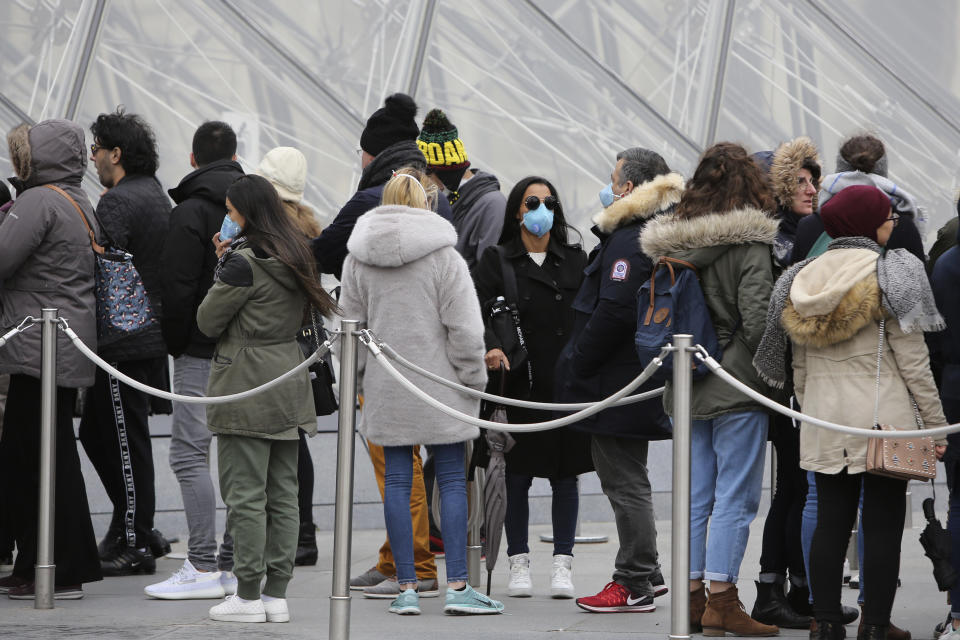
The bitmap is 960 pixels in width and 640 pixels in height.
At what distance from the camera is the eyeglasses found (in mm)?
5523

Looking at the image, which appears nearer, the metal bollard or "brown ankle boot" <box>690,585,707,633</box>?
the metal bollard

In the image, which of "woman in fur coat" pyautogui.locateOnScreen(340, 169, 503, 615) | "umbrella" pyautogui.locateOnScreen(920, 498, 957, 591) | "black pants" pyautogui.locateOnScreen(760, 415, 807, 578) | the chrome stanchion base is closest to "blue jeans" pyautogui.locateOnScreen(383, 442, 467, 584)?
"woman in fur coat" pyautogui.locateOnScreen(340, 169, 503, 615)

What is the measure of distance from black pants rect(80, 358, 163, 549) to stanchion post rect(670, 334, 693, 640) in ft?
8.54

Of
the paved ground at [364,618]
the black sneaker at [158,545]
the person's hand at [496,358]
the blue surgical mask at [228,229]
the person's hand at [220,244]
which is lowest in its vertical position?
the paved ground at [364,618]

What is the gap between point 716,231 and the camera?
15.3 ft

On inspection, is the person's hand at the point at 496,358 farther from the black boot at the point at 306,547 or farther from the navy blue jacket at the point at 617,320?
the black boot at the point at 306,547

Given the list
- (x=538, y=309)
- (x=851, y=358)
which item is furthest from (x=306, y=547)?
(x=851, y=358)

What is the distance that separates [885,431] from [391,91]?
6.03m

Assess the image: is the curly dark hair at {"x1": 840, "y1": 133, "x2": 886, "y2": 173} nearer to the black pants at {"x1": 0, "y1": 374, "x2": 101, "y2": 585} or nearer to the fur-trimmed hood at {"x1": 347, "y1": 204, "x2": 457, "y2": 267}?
the fur-trimmed hood at {"x1": 347, "y1": 204, "x2": 457, "y2": 267}

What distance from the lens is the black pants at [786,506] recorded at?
5.03 m

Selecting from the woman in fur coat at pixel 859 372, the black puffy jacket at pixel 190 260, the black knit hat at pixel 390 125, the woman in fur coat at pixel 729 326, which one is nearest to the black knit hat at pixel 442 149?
the black knit hat at pixel 390 125

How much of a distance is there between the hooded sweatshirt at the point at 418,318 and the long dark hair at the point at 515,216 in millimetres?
617

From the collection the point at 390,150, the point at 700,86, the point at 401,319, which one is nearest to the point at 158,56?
the point at 700,86

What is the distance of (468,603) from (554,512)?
0.62 meters
